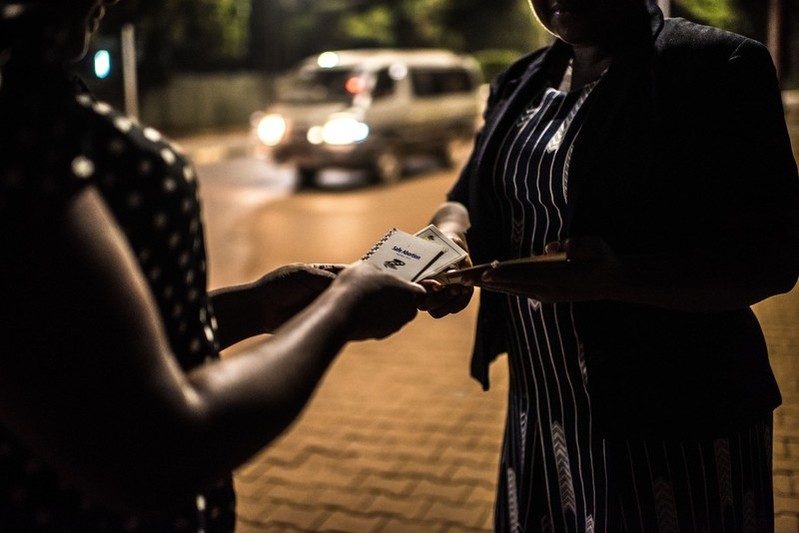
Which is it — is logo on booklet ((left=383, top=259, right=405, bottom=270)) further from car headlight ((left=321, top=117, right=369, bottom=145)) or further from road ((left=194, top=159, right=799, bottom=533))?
car headlight ((left=321, top=117, right=369, bottom=145))

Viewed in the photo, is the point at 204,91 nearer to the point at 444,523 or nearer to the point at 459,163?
the point at 459,163

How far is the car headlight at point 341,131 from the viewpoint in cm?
1482

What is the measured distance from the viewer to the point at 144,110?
27219mm

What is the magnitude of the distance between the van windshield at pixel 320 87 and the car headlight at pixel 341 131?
62 cm

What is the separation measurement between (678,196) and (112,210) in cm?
116

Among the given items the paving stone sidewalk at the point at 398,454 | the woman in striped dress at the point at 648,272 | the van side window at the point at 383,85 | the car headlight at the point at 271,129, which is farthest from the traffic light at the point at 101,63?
Answer: the van side window at the point at 383,85

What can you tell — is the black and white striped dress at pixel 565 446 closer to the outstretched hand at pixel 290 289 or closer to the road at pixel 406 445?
the outstretched hand at pixel 290 289

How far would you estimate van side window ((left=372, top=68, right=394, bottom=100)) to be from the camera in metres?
15.6

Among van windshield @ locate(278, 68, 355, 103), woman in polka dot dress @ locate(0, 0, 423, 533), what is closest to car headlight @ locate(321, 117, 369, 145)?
van windshield @ locate(278, 68, 355, 103)

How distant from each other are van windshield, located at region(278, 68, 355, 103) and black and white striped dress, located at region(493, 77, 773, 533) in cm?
1351

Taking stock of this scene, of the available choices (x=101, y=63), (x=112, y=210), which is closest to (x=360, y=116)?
(x=101, y=63)

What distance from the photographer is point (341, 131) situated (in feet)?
48.7

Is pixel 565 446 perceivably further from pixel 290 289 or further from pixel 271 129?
pixel 271 129

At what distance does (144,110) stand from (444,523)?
25.4 metres
